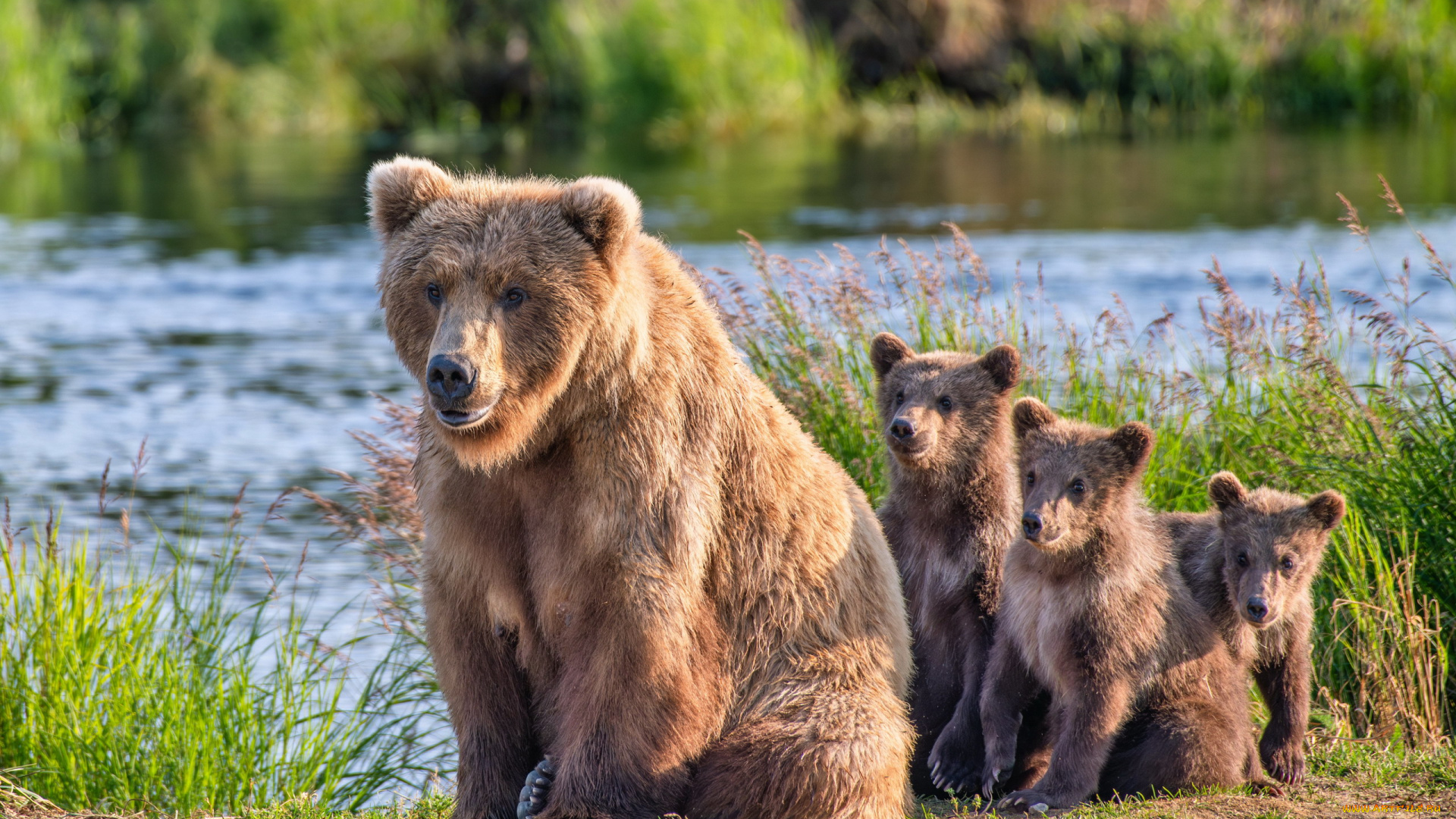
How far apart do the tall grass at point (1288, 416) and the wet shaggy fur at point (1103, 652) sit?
131cm

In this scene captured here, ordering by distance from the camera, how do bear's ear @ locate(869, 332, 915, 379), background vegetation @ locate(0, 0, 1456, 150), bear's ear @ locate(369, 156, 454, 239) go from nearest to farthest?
1. bear's ear @ locate(369, 156, 454, 239)
2. bear's ear @ locate(869, 332, 915, 379)
3. background vegetation @ locate(0, 0, 1456, 150)

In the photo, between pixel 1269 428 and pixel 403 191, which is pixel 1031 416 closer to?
pixel 403 191

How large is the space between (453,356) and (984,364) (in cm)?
234

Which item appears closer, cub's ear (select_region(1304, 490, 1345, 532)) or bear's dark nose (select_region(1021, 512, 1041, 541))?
bear's dark nose (select_region(1021, 512, 1041, 541))

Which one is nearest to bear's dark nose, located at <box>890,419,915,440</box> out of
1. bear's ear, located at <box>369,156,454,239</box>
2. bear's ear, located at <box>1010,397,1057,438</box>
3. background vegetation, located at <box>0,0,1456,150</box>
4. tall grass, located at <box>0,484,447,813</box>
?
bear's ear, located at <box>1010,397,1057,438</box>

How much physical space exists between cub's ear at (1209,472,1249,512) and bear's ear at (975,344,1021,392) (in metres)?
0.80

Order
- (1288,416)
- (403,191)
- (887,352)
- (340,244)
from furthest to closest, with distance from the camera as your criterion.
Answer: (340,244) → (1288,416) → (887,352) → (403,191)

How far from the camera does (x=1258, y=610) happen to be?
5.47 metres

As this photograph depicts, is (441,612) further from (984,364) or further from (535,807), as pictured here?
(984,364)

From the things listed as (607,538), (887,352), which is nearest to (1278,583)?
(887,352)

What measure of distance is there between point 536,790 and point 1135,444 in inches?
93.1

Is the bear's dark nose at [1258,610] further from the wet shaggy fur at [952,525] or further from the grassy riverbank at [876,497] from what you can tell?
the wet shaggy fur at [952,525]

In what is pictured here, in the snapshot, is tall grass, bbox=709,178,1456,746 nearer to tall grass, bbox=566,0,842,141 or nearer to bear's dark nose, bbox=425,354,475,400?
bear's dark nose, bbox=425,354,475,400

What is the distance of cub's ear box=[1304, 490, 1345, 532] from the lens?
18.9 feet
